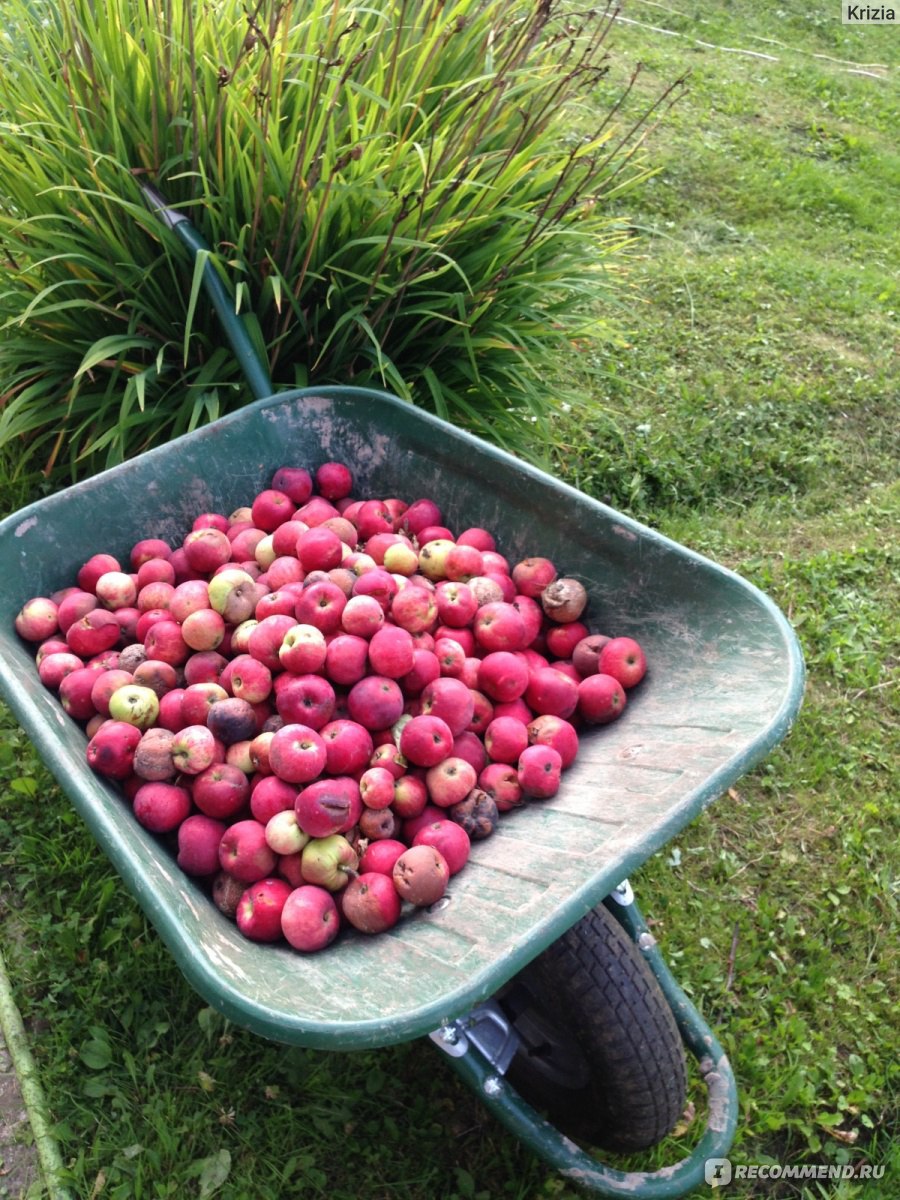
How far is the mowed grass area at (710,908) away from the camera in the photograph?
216 centimetres

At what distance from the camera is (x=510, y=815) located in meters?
1.88

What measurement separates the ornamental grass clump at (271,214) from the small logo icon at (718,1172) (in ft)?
7.19

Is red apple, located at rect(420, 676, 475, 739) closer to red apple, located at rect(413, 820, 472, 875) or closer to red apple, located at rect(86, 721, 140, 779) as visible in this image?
red apple, located at rect(413, 820, 472, 875)

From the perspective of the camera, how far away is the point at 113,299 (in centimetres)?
309

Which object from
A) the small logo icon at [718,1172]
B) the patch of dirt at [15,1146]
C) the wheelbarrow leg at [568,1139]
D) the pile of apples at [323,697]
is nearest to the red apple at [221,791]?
the pile of apples at [323,697]

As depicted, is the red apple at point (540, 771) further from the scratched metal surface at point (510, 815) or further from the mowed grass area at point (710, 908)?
the mowed grass area at point (710, 908)

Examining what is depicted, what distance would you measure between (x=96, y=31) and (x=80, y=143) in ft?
1.35

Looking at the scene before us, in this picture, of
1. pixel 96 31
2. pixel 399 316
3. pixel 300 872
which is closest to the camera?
pixel 300 872

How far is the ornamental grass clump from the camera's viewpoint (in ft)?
9.24

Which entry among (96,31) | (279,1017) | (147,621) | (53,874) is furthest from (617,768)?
(96,31)

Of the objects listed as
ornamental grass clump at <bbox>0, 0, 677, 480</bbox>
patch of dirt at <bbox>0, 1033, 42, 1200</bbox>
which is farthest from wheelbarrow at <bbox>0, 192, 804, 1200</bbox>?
patch of dirt at <bbox>0, 1033, 42, 1200</bbox>

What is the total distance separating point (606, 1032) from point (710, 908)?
96 centimetres

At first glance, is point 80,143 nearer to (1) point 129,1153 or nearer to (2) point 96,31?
(2) point 96,31

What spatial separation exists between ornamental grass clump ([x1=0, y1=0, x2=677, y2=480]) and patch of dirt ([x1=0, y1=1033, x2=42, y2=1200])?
5.84 ft
